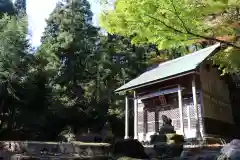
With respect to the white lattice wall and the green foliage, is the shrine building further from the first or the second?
the green foliage

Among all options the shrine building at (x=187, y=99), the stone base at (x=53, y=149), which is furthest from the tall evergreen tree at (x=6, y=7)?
the stone base at (x=53, y=149)

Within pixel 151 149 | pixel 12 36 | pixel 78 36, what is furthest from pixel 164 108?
pixel 78 36

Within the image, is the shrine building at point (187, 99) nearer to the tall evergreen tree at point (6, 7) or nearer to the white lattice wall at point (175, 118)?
the white lattice wall at point (175, 118)

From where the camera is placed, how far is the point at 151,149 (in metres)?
11.9

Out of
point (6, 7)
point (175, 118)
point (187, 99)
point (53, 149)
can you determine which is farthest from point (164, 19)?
point (6, 7)

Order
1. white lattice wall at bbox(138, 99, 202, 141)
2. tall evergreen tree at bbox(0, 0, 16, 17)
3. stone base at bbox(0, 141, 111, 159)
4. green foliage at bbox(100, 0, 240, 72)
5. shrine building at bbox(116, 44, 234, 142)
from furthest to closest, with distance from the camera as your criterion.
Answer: tall evergreen tree at bbox(0, 0, 16, 17)
white lattice wall at bbox(138, 99, 202, 141)
shrine building at bbox(116, 44, 234, 142)
stone base at bbox(0, 141, 111, 159)
green foliage at bbox(100, 0, 240, 72)

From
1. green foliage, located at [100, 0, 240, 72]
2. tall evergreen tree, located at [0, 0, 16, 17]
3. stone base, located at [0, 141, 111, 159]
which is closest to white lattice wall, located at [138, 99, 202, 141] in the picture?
stone base, located at [0, 141, 111, 159]

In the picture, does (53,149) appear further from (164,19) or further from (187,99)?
(187,99)

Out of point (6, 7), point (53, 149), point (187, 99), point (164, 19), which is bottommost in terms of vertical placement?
point (53, 149)

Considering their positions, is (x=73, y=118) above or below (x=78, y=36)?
below

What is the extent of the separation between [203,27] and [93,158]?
5050 mm

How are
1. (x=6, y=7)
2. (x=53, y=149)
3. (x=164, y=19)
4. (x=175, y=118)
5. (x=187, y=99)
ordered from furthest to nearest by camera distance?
(x=6, y=7), (x=175, y=118), (x=187, y=99), (x=53, y=149), (x=164, y=19)

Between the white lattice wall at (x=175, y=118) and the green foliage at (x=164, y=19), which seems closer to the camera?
the green foliage at (x=164, y=19)

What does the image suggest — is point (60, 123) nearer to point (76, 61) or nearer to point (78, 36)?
point (76, 61)
